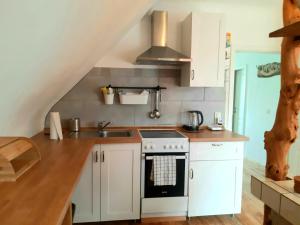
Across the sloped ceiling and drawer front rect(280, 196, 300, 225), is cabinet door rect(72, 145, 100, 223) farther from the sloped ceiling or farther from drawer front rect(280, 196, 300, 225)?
drawer front rect(280, 196, 300, 225)

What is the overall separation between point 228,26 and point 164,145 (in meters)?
1.82

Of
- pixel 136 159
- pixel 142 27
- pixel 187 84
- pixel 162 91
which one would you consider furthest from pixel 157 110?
pixel 142 27

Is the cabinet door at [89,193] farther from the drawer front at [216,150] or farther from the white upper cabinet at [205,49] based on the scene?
the white upper cabinet at [205,49]

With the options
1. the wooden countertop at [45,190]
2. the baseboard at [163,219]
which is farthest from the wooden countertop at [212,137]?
the wooden countertop at [45,190]

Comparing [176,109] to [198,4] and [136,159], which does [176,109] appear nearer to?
[136,159]

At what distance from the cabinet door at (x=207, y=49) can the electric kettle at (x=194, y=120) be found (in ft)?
1.45

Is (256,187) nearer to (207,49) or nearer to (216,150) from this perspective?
(216,150)

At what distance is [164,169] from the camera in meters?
2.34

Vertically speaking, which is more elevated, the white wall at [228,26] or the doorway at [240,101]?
the white wall at [228,26]

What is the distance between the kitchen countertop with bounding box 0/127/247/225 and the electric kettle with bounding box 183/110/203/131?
1.32 m

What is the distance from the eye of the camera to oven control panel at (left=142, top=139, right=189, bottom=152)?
2.33 metres

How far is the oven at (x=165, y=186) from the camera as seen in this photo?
235cm

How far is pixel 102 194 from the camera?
2324 millimetres

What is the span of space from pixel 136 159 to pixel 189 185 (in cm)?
63
